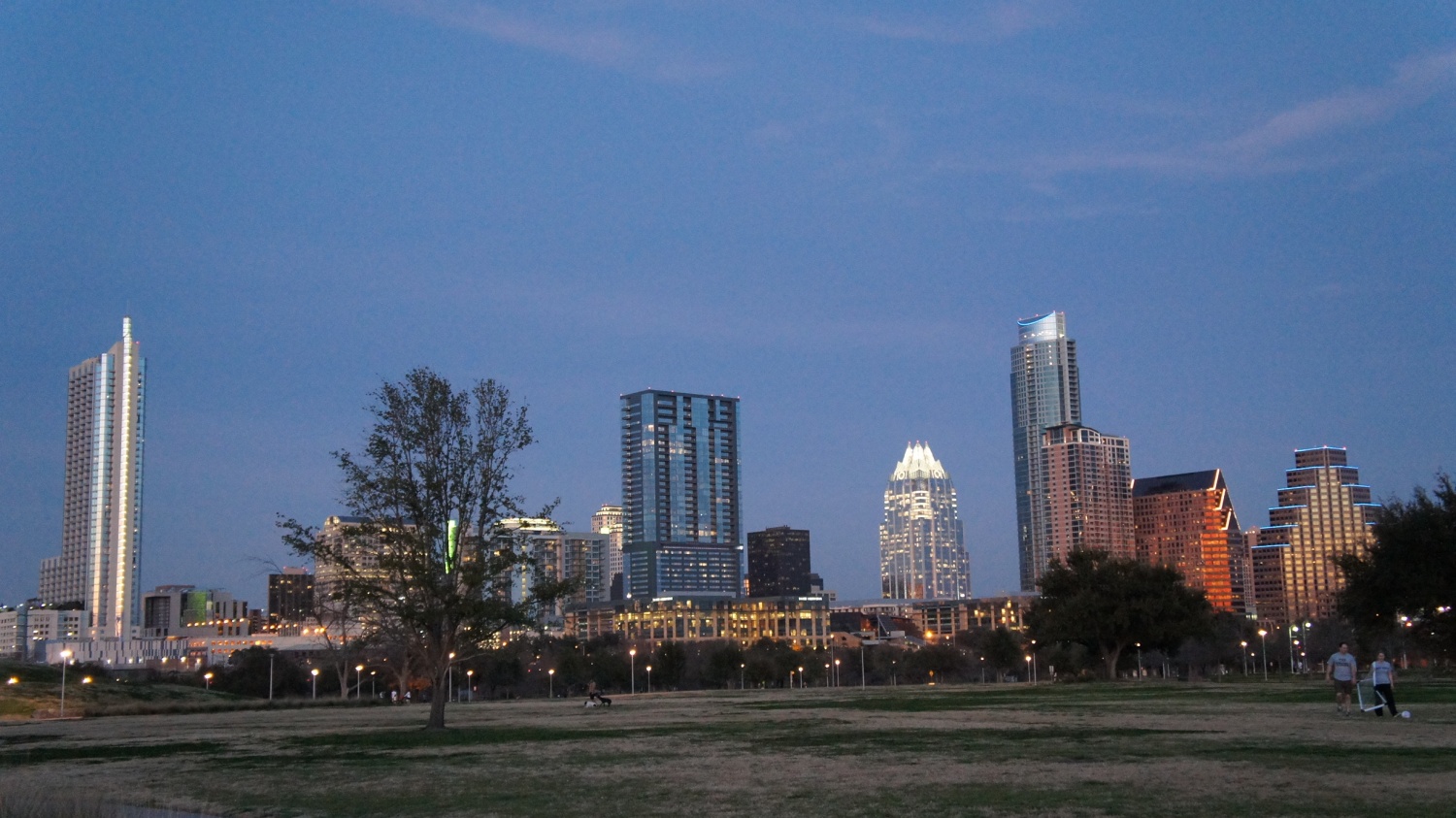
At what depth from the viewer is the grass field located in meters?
15.0

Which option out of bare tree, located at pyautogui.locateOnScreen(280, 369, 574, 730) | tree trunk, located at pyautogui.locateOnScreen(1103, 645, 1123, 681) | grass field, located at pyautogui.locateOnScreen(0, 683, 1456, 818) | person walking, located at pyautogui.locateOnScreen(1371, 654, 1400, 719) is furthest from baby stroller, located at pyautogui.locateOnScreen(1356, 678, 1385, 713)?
tree trunk, located at pyautogui.locateOnScreen(1103, 645, 1123, 681)

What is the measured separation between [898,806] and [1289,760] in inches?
272

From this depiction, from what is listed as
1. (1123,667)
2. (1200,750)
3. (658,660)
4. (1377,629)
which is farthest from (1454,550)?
(658,660)

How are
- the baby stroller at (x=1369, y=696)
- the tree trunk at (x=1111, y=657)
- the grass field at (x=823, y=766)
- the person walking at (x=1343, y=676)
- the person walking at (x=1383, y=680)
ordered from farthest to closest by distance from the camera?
the tree trunk at (x=1111, y=657), the person walking at (x=1343, y=676), the baby stroller at (x=1369, y=696), the person walking at (x=1383, y=680), the grass field at (x=823, y=766)

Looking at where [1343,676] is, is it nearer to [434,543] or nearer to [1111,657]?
[434,543]

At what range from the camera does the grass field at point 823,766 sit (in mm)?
14961

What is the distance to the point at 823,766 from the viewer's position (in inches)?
783

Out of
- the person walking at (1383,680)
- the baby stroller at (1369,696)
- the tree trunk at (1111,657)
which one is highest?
the person walking at (1383,680)

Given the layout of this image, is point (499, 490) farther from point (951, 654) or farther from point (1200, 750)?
point (951, 654)

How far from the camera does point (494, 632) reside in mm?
37719

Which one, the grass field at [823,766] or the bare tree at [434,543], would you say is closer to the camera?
the grass field at [823,766]

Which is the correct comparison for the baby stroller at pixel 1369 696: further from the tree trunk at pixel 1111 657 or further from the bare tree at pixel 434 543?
the tree trunk at pixel 1111 657

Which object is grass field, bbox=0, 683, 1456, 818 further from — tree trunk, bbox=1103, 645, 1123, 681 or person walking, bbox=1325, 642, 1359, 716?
tree trunk, bbox=1103, 645, 1123, 681

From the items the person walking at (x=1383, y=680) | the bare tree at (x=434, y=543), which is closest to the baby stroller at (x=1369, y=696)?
the person walking at (x=1383, y=680)
